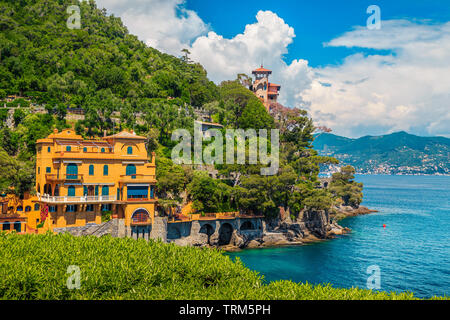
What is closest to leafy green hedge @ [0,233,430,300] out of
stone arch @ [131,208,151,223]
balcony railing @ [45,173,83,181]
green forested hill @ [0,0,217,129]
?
balcony railing @ [45,173,83,181]

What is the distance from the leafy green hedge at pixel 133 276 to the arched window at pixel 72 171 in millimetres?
14295

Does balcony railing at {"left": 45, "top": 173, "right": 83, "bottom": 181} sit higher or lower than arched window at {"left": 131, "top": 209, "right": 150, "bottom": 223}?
higher

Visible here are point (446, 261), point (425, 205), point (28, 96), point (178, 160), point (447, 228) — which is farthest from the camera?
point (425, 205)

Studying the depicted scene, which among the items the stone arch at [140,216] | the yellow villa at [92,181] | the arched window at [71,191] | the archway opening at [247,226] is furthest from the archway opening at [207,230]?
the arched window at [71,191]

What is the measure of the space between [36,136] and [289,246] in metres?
39.9

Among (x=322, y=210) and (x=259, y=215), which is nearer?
(x=259, y=215)

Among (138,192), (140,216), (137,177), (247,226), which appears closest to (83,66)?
(137,177)

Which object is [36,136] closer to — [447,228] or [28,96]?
[28,96]

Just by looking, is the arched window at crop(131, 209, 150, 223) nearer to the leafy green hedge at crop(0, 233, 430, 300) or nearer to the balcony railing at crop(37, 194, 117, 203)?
the balcony railing at crop(37, 194, 117, 203)

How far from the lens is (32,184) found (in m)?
43.1

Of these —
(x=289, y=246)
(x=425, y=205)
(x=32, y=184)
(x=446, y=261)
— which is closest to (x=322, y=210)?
(x=289, y=246)

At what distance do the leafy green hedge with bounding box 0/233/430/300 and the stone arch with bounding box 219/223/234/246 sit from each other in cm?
2845

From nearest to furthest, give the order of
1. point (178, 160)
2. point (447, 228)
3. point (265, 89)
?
1. point (178, 160)
2. point (447, 228)
3. point (265, 89)

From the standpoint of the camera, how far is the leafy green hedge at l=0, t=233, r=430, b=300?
17828 millimetres
